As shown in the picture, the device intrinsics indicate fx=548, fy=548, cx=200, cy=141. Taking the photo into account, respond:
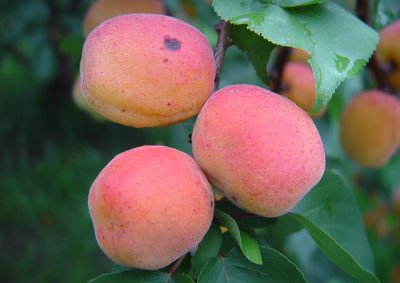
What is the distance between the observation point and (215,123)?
0.63 meters

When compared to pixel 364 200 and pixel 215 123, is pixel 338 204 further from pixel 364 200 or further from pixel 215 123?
pixel 364 200

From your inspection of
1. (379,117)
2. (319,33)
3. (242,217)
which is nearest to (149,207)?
(242,217)

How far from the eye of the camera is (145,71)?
644 millimetres

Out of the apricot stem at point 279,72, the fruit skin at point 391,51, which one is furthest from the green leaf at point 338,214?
the fruit skin at point 391,51

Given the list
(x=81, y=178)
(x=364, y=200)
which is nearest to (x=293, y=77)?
(x=364, y=200)

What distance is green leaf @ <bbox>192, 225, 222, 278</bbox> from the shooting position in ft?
2.19

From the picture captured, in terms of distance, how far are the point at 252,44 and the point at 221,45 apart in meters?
0.08

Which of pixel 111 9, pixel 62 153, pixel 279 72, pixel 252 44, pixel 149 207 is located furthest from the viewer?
pixel 62 153

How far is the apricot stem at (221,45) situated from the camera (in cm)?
73

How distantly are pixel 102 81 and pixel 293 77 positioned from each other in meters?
0.57

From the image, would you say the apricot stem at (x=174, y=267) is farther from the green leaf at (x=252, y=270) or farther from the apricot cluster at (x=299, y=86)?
the apricot cluster at (x=299, y=86)

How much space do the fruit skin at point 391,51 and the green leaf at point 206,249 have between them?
0.68m

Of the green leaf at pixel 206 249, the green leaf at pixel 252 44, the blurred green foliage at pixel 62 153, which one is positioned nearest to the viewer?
the green leaf at pixel 206 249

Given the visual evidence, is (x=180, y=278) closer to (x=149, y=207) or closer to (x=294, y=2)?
(x=149, y=207)
